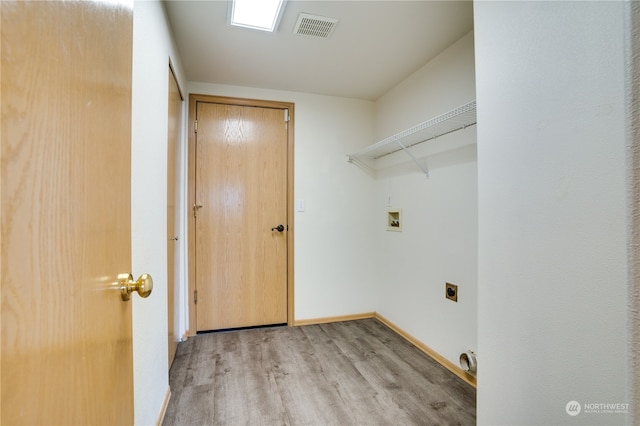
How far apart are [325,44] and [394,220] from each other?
1646 millimetres

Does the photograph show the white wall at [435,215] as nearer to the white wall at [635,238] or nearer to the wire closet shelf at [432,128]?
the wire closet shelf at [432,128]

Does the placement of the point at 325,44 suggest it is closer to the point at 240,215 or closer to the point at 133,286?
the point at 240,215

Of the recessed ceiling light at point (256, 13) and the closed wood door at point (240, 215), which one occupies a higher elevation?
the recessed ceiling light at point (256, 13)

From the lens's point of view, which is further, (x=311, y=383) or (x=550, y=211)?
(x=311, y=383)

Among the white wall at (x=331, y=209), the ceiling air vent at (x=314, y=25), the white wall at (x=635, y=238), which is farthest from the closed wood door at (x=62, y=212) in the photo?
the white wall at (x=331, y=209)

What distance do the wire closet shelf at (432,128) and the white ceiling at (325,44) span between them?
600 millimetres

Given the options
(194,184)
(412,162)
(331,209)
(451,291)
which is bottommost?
(451,291)

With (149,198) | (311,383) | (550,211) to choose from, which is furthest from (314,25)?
(311,383)

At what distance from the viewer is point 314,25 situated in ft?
6.00

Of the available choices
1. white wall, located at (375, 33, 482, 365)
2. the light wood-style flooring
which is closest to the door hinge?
the light wood-style flooring

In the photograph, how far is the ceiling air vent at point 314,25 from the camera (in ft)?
5.77

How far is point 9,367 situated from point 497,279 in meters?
1.19

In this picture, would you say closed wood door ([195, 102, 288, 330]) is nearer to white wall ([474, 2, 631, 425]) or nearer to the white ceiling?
the white ceiling

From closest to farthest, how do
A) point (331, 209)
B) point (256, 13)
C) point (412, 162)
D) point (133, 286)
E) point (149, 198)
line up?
point (133, 286) → point (149, 198) → point (256, 13) → point (412, 162) → point (331, 209)
